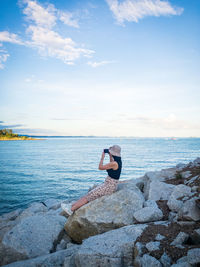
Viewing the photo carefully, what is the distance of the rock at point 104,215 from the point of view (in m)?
6.65

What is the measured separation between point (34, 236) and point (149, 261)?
4312 millimetres

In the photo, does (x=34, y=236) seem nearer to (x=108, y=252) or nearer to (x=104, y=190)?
(x=104, y=190)

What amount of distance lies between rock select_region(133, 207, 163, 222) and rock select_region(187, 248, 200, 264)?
7.37ft

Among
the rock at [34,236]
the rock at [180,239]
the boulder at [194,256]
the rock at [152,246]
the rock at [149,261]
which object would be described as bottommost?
the rock at [34,236]

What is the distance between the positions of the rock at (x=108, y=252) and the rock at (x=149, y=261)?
687 mm

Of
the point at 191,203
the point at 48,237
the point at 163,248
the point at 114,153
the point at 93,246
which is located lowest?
the point at 48,237

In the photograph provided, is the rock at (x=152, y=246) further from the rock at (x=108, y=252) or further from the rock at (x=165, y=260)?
the rock at (x=108, y=252)

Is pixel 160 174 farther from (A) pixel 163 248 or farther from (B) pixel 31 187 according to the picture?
(B) pixel 31 187

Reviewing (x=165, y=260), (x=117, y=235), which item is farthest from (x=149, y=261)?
(x=117, y=235)

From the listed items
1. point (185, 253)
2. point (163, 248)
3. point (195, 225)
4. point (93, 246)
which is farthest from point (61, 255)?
point (195, 225)

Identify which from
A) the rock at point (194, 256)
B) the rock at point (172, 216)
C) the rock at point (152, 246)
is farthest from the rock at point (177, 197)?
the rock at point (194, 256)

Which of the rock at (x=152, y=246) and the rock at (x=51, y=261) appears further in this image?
the rock at (x=51, y=261)

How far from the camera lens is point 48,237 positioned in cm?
684

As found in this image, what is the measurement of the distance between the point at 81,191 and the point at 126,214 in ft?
41.3
